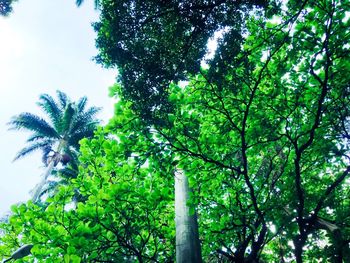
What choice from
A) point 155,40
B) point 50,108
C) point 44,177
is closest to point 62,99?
point 50,108

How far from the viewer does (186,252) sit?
308 cm

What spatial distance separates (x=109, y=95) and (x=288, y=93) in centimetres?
327

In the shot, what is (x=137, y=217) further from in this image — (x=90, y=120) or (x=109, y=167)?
(x=90, y=120)

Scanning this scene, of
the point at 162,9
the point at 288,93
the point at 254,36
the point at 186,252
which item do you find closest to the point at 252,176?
the point at 288,93

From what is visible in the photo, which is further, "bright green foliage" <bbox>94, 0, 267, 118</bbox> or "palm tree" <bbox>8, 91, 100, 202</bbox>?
"palm tree" <bbox>8, 91, 100, 202</bbox>

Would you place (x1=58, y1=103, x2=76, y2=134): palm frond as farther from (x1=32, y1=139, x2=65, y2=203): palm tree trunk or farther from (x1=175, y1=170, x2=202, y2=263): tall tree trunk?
(x1=175, y1=170, x2=202, y2=263): tall tree trunk

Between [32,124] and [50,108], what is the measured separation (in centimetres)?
195

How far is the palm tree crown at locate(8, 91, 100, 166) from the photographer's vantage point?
67.7 ft

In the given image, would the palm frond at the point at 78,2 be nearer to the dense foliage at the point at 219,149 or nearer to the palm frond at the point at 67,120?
the palm frond at the point at 67,120

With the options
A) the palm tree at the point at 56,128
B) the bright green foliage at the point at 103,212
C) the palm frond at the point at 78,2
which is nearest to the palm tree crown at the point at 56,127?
the palm tree at the point at 56,128

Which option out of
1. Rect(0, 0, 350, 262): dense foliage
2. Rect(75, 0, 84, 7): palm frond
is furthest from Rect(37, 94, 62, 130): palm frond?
Rect(0, 0, 350, 262): dense foliage

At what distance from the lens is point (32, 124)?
67.7 feet

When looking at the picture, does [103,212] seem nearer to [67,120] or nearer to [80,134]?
[67,120]

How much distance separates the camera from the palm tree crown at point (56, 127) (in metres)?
20.6
